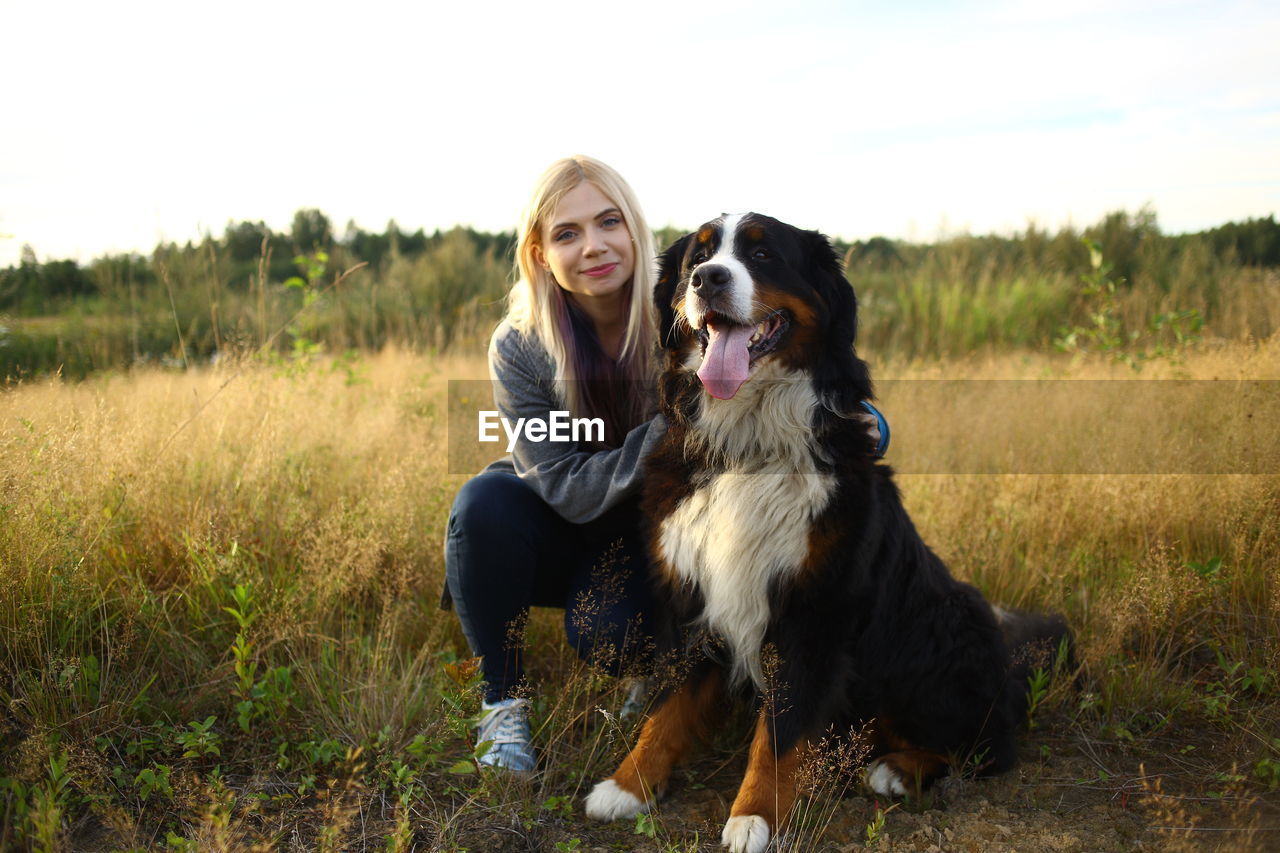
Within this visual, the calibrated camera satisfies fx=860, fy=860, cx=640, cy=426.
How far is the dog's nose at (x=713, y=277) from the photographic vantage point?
2.20 meters

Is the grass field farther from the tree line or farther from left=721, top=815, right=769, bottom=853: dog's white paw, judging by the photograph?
the tree line

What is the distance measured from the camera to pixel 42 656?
2.35 m

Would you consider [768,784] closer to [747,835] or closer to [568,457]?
[747,835]

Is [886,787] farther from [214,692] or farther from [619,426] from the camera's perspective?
[214,692]

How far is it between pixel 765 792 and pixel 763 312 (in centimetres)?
122

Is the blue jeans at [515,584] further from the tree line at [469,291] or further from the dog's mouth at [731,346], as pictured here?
the tree line at [469,291]

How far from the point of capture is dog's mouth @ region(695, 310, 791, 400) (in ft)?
7.40

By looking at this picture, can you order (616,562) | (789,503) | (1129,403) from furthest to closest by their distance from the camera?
(1129,403), (616,562), (789,503)

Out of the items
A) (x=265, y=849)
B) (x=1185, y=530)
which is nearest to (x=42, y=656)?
(x=265, y=849)

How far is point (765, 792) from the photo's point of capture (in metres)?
2.14

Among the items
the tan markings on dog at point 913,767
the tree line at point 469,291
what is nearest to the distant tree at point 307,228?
the tree line at point 469,291

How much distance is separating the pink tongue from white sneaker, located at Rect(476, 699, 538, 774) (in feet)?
3.48

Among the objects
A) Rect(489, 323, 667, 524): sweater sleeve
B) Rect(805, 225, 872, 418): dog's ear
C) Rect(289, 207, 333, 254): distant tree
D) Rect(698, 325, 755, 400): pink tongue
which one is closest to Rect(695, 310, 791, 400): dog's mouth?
Rect(698, 325, 755, 400): pink tongue

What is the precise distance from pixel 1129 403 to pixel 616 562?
3333 millimetres
